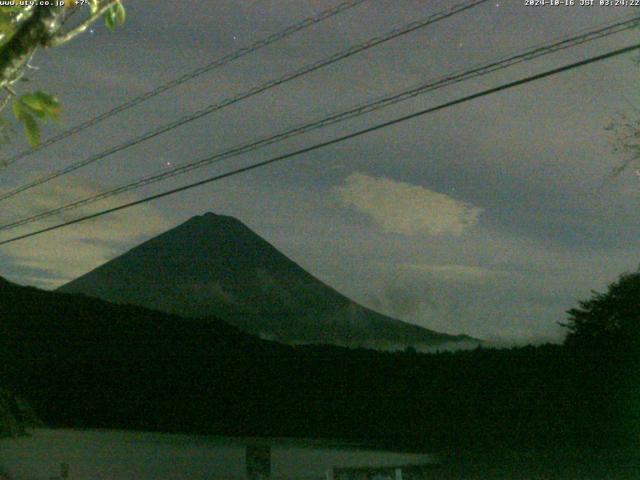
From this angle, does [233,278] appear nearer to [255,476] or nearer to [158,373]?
[158,373]

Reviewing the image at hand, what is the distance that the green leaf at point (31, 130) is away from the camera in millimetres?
2744

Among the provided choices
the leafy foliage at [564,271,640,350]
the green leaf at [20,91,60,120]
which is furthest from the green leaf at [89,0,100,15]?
the leafy foliage at [564,271,640,350]

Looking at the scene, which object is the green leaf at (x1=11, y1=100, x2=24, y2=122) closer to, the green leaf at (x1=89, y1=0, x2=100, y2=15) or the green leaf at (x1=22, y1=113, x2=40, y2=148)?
the green leaf at (x1=22, y1=113, x2=40, y2=148)

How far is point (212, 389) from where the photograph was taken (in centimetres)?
2172

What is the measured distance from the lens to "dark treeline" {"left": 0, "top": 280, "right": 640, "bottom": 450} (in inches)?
679

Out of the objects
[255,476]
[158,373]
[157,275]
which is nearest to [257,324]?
[158,373]

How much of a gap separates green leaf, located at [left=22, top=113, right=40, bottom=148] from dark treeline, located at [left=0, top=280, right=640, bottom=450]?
15.6 m

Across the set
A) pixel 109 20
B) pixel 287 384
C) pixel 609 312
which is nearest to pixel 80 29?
pixel 109 20

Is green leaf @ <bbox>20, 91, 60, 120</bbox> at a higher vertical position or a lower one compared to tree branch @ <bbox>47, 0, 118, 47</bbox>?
lower

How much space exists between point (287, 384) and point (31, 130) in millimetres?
18030

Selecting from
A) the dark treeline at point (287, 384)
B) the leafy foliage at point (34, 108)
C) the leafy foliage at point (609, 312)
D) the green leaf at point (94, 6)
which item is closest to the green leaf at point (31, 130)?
the leafy foliage at point (34, 108)

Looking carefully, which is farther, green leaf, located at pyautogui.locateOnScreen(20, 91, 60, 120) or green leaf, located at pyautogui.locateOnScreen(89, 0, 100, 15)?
green leaf, located at pyautogui.locateOnScreen(89, 0, 100, 15)

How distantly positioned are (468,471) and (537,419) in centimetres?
388

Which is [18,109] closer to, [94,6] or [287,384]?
[94,6]
